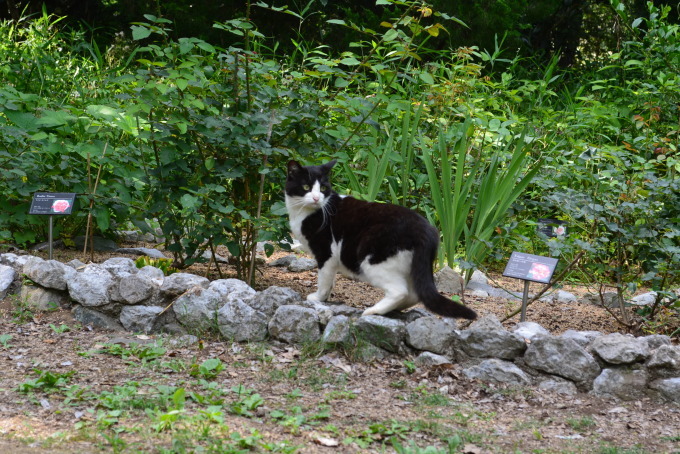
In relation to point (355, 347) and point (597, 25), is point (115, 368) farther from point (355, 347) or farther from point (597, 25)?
point (597, 25)

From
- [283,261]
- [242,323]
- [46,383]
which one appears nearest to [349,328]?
[242,323]

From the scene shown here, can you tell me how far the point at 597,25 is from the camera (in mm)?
11609

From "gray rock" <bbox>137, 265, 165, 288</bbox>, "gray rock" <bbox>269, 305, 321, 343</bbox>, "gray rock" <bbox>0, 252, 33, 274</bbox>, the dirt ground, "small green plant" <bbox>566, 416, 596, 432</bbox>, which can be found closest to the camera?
the dirt ground

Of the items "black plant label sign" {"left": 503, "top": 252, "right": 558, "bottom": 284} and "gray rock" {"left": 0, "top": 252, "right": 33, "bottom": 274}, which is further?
"gray rock" {"left": 0, "top": 252, "right": 33, "bottom": 274}

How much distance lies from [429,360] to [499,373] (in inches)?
12.7

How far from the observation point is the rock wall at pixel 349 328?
3115mm

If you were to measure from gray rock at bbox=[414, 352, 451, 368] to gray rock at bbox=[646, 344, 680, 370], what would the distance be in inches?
35.1

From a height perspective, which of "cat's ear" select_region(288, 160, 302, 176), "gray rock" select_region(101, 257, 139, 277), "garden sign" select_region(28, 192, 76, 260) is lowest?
"gray rock" select_region(101, 257, 139, 277)

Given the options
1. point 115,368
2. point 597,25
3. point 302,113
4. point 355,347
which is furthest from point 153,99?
point 597,25

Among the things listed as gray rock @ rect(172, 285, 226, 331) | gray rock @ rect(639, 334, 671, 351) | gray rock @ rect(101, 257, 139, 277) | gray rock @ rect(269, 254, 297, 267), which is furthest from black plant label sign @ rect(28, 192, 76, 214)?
gray rock @ rect(639, 334, 671, 351)

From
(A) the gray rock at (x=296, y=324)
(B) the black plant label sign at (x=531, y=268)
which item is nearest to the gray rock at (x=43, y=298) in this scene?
(A) the gray rock at (x=296, y=324)

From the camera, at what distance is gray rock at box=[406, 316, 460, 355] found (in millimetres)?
3334

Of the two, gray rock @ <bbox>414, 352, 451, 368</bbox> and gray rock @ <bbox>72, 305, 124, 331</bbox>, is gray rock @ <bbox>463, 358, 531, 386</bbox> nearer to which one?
gray rock @ <bbox>414, 352, 451, 368</bbox>

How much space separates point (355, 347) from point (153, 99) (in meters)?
1.65
